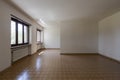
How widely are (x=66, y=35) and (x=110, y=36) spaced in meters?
3.02

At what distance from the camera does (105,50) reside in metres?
7.58

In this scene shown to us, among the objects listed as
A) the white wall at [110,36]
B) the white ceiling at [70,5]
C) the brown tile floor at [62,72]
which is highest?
the white ceiling at [70,5]

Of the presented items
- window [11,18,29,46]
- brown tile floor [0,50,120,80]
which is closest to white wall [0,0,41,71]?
Answer: brown tile floor [0,50,120,80]

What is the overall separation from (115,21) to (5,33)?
488 cm

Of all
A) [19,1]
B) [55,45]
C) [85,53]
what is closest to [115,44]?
[85,53]

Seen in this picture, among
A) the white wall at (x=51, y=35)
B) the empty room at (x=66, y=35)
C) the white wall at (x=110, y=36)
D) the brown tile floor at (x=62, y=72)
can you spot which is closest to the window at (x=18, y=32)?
the empty room at (x=66, y=35)

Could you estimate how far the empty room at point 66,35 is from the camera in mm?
4598

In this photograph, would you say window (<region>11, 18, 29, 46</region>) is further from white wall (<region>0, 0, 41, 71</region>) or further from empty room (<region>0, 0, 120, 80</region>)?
white wall (<region>0, 0, 41, 71</region>)

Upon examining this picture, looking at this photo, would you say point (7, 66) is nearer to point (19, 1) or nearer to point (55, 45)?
point (19, 1)

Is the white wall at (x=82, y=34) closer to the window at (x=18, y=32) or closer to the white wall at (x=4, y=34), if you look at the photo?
the window at (x=18, y=32)

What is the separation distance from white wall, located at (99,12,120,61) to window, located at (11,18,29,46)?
462 cm

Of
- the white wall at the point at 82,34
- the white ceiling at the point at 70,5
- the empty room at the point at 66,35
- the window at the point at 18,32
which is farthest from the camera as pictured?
the white wall at the point at 82,34

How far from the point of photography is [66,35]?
8.88 meters

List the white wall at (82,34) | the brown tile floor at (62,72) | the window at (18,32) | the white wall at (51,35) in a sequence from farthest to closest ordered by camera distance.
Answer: the white wall at (51,35) → the white wall at (82,34) → the window at (18,32) → the brown tile floor at (62,72)
